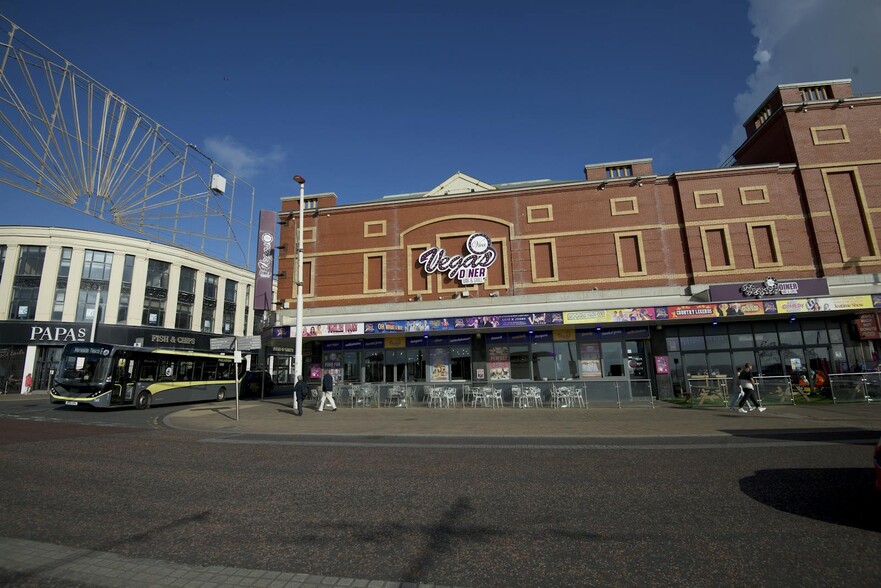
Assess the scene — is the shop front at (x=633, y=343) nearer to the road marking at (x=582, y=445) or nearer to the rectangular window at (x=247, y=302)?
the road marking at (x=582, y=445)

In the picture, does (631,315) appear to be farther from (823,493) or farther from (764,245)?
(823,493)

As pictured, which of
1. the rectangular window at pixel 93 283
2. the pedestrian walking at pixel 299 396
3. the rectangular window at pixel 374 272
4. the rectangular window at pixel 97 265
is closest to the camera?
the pedestrian walking at pixel 299 396

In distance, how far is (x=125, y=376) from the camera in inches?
800

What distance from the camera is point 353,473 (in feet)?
23.9

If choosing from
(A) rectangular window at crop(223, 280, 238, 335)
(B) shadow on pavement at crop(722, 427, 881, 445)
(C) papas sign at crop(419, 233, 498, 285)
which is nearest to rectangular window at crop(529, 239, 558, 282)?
(C) papas sign at crop(419, 233, 498, 285)

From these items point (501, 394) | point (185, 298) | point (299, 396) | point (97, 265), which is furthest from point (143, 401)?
point (185, 298)

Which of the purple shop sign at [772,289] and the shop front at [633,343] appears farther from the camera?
the purple shop sign at [772,289]

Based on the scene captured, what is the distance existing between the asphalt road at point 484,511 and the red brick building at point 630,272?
12288mm

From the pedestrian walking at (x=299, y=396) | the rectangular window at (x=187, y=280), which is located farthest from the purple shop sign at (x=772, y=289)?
the rectangular window at (x=187, y=280)

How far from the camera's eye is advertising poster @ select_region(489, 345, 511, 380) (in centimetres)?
2186

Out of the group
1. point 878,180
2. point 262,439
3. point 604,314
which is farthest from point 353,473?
point 878,180

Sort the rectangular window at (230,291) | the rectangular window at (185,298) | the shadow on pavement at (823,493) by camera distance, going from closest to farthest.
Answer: the shadow on pavement at (823,493), the rectangular window at (185,298), the rectangular window at (230,291)

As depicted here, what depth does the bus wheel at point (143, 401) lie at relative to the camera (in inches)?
833

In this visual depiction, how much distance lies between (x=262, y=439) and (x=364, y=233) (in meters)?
15.9
